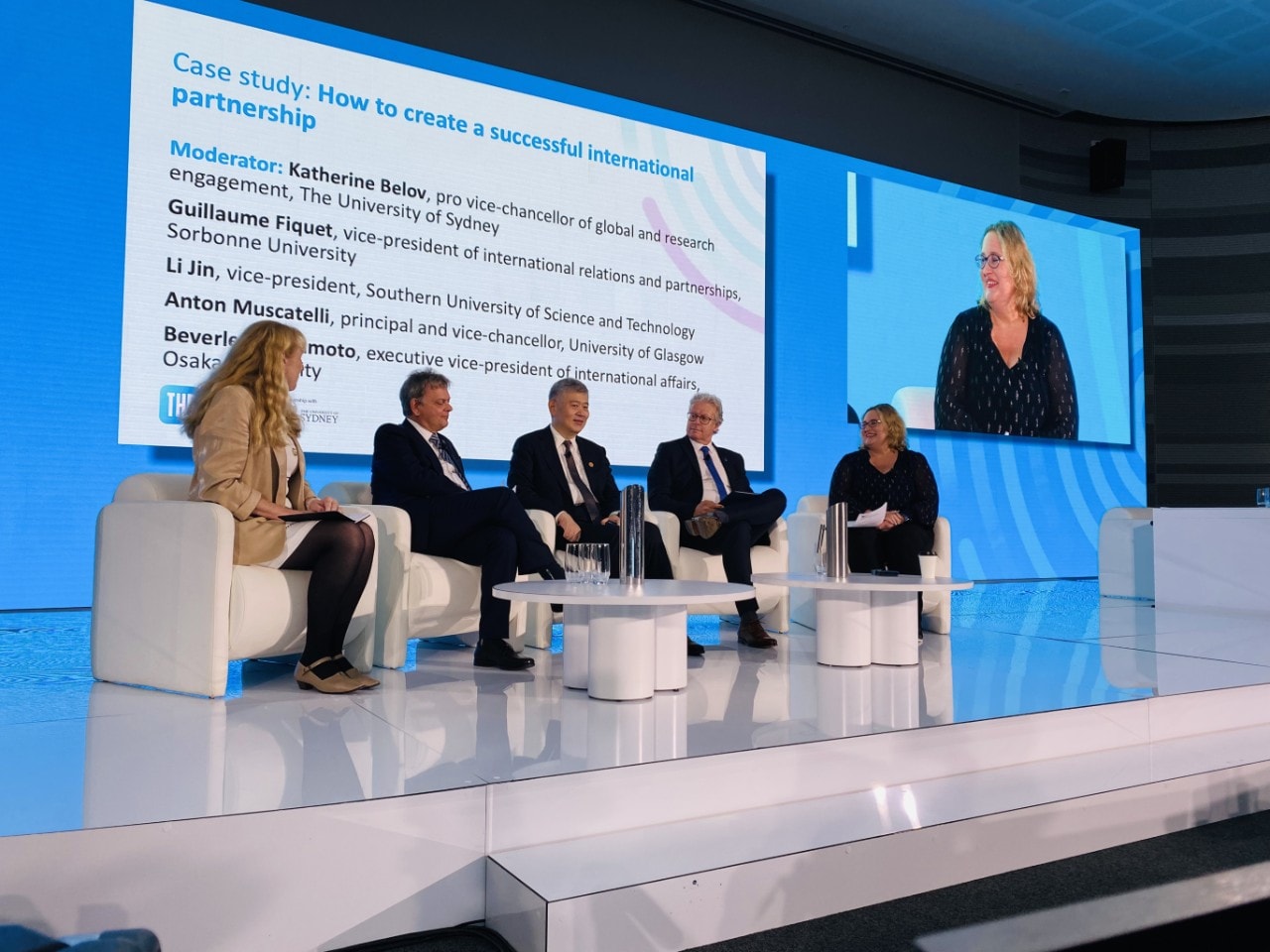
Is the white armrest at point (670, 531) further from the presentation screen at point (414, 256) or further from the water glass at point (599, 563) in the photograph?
the presentation screen at point (414, 256)

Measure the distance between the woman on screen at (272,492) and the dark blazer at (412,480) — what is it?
49cm

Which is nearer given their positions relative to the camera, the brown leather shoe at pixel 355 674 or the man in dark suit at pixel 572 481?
the brown leather shoe at pixel 355 674

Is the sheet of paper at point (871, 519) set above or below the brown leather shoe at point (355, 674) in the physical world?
above

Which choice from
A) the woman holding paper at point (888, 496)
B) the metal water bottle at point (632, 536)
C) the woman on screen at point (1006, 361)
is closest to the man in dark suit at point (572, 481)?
the metal water bottle at point (632, 536)

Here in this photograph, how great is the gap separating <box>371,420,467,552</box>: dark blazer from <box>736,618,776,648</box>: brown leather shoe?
1.15 metres

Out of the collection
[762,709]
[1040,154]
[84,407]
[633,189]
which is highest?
[1040,154]

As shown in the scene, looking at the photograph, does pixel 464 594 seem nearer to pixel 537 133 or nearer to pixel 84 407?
pixel 84 407

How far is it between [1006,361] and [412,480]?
527 cm

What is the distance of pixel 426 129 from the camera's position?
4953 millimetres

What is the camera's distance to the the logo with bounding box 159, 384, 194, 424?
4.35m

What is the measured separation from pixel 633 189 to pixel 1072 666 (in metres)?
3.54

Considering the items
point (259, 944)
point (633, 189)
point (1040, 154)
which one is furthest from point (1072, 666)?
point (1040, 154)

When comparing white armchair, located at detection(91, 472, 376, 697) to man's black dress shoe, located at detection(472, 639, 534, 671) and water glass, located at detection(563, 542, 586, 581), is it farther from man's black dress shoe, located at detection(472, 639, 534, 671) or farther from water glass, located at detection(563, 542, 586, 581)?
water glass, located at detection(563, 542, 586, 581)

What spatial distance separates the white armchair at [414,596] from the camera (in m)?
3.01
